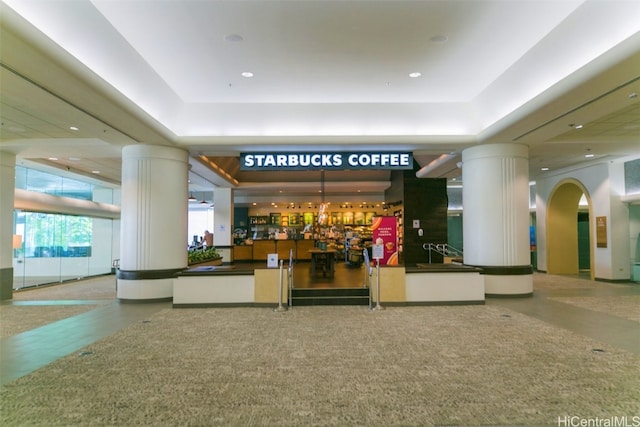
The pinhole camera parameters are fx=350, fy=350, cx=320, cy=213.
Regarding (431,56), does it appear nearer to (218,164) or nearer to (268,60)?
(268,60)

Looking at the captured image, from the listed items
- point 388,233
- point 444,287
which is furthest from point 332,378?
point 388,233

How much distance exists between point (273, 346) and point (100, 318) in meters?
3.81

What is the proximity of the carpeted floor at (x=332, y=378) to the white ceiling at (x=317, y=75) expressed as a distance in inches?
142

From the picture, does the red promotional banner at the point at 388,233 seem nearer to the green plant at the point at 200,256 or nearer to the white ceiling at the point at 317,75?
the white ceiling at the point at 317,75

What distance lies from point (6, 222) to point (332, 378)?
933 cm

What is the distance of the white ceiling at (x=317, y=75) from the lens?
4.51 m

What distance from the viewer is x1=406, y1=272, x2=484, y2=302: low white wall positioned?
7555 mm

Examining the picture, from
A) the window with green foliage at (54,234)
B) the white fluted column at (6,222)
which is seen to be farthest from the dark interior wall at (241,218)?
the white fluted column at (6,222)

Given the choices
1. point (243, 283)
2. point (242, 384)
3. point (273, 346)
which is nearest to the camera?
point (242, 384)

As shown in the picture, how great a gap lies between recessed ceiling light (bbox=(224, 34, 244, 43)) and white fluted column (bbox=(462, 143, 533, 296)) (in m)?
5.77

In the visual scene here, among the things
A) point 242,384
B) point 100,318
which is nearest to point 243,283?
point 100,318

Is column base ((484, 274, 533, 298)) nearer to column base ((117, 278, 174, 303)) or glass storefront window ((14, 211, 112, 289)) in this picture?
column base ((117, 278, 174, 303))

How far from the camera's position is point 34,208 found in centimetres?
1046

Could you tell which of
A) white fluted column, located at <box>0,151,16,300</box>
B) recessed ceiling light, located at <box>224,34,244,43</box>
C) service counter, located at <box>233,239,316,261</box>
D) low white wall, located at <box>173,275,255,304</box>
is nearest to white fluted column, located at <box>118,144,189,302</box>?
low white wall, located at <box>173,275,255,304</box>
